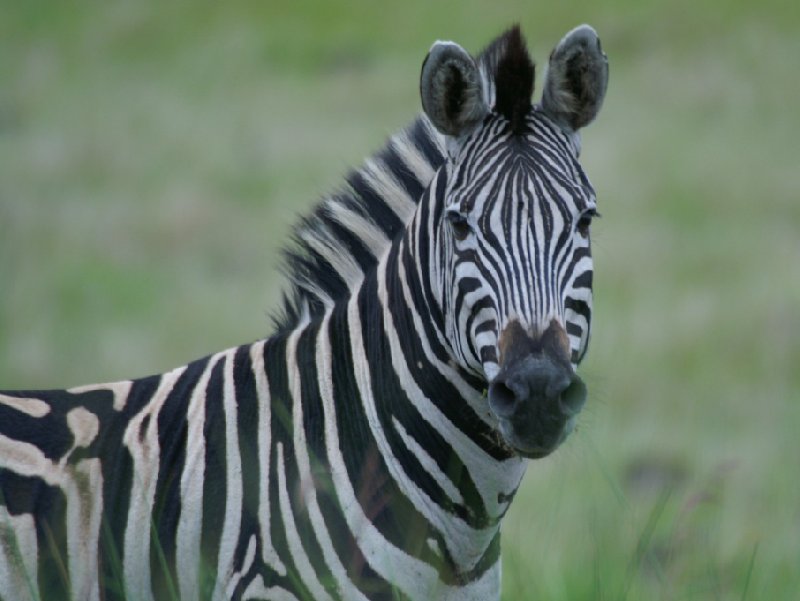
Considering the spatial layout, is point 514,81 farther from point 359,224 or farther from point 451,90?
point 359,224

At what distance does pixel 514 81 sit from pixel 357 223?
3.23 ft

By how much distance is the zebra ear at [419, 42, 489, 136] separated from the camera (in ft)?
15.5

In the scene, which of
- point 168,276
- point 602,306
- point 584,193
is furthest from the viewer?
point 168,276

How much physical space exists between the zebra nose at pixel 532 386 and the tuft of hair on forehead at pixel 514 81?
0.98 meters

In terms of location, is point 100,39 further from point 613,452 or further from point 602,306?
point 613,452

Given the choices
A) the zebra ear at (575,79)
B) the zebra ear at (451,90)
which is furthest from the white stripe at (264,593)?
the zebra ear at (575,79)

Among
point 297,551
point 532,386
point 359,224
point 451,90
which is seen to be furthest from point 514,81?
point 297,551

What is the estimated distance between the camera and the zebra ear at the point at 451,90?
15.5 feet

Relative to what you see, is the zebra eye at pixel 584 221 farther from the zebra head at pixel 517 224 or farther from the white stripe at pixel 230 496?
the white stripe at pixel 230 496

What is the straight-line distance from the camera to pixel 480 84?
4766mm

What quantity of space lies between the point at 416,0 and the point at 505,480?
34.4 metres

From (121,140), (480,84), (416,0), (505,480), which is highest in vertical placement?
(416,0)

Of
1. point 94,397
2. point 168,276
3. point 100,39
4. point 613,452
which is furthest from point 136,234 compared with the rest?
point 94,397

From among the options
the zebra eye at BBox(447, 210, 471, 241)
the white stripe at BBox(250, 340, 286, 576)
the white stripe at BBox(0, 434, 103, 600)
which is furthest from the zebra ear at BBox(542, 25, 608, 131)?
the white stripe at BBox(0, 434, 103, 600)
